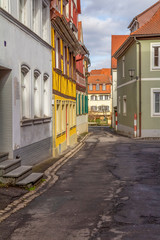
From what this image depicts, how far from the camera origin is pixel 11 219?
20.9 feet

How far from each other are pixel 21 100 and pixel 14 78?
3.40ft

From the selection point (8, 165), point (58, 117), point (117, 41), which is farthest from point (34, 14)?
point (117, 41)

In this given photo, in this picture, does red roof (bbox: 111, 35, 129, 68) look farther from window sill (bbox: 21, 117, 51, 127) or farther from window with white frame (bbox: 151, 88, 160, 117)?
window sill (bbox: 21, 117, 51, 127)

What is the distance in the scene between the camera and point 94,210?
6.89 metres

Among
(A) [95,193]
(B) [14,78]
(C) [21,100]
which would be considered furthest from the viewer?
(C) [21,100]

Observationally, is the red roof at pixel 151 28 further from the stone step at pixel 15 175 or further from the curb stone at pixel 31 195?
the stone step at pixel 15 175

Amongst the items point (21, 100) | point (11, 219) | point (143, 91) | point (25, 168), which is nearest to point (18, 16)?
point (21, 100)

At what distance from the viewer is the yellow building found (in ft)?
56.1

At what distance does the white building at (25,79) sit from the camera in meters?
10.6

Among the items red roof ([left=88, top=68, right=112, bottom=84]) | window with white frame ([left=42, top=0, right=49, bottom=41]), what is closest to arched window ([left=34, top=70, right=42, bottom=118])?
window with white frame ([left=42, top=0, right=49, bottom=41])

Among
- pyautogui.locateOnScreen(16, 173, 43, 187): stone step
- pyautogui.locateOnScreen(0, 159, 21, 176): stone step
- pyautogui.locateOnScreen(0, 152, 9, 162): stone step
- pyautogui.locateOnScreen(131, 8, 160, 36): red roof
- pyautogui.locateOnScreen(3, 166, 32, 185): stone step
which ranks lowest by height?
pyautogui.locateOnScreen(16, 173, 43, 187): stone step

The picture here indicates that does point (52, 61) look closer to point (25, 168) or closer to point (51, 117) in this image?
point (51, 117)

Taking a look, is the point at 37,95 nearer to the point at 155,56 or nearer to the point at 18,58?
the point at 18,58

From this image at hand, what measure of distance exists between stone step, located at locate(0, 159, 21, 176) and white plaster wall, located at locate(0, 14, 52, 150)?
0.79 meters
